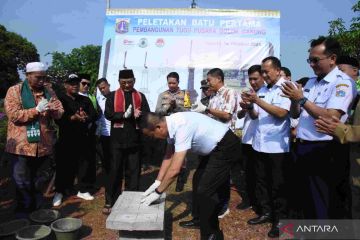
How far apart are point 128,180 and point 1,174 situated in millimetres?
2622

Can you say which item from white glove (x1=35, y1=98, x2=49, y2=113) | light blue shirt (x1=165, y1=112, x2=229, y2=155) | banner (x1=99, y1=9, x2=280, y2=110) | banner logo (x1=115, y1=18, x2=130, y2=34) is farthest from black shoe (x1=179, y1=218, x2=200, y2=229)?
banner logo (x1=115, y1=18, x2=130, y2=34)

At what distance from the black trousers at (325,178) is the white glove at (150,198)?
1518 mm

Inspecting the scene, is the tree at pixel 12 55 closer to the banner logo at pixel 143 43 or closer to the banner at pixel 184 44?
the banner at pixel 184 44

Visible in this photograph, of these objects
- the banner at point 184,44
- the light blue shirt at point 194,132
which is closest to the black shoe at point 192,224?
the light blue shirt at point 194,132

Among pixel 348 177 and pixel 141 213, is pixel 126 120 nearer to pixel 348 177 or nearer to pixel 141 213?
pixel 141 213

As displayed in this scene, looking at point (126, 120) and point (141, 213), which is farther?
point (126, 120)

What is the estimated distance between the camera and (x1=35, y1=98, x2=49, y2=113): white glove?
3.86 m

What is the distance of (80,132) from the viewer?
4906 millimetres

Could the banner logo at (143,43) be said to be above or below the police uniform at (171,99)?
above

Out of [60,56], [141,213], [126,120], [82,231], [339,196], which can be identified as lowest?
[82,231]

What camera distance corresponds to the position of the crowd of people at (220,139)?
2.93 metres

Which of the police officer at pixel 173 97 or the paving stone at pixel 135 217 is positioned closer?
the paving stone at pixel 135 217

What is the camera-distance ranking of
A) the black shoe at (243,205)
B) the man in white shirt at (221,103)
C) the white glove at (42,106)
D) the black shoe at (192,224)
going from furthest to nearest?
the black shoe at (243,205) → the man in white shirt at (221,103) → the black shoe at (192,224) → the white glove at (42,106)

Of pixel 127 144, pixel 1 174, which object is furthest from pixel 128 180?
pixel 1 174
